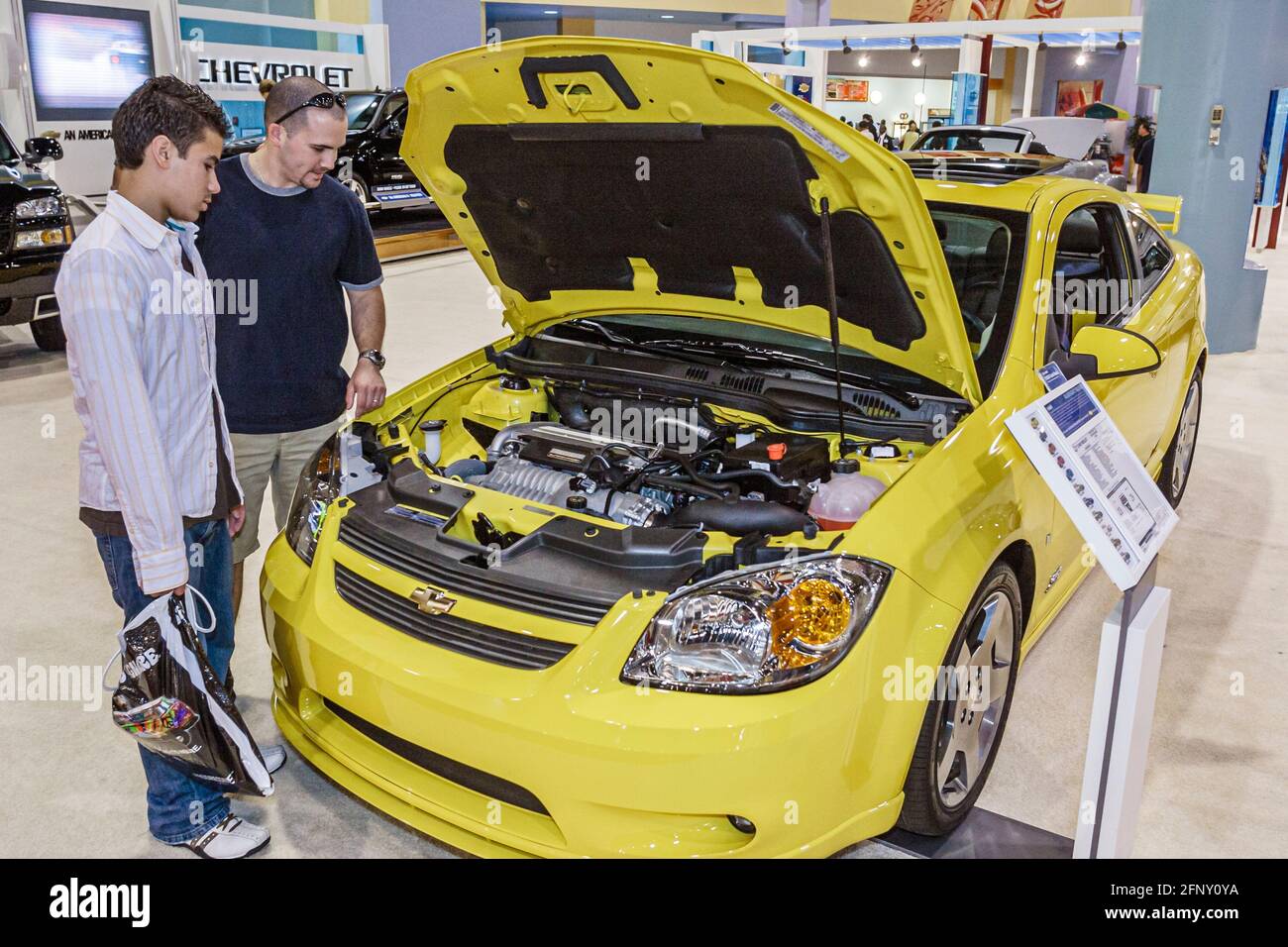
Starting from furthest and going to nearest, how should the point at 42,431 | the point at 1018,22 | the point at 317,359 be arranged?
the point at 1018,22 → the point at 42,431 → the point at 317,359

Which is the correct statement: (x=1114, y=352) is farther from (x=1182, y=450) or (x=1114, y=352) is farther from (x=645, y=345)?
(x=1182, y=450)

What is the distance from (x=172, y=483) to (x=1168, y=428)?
11.0ft

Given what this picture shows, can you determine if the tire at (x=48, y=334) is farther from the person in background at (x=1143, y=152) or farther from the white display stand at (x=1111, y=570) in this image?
the person in background at (x=1143, y=152)

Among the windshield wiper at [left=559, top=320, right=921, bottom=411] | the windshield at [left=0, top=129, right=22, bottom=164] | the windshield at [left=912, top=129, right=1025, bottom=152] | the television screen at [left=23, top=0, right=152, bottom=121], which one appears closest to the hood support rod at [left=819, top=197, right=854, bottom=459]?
the windshield wiper at [left=559, top=320, right=921, bottom=411]

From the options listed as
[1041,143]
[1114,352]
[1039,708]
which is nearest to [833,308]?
[1114,352]

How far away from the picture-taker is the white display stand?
1.94 metres

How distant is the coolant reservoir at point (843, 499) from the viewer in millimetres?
2336

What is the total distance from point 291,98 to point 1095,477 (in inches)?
81.4

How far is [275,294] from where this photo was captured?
282 centimetres

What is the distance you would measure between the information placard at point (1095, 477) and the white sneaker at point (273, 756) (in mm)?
1985

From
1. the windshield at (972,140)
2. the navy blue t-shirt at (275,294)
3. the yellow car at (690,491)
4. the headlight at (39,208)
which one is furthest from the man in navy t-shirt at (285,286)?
the windshield at (972,140)
